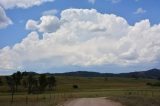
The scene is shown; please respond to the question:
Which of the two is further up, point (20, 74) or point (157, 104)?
point (20, 74)

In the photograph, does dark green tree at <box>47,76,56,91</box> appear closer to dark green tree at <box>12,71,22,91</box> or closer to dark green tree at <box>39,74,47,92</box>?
dark green tree at <box>39,74,47,92</box>

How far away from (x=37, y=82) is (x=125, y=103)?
112088mm

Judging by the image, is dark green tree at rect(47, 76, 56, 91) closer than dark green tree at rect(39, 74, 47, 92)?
No

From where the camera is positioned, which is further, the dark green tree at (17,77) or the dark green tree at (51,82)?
the dark green tree at (51,82)

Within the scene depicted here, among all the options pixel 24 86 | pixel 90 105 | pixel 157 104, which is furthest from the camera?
pixel 24 86

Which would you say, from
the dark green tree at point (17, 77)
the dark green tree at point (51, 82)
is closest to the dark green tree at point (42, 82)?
the dark green tree at point (51, 82)

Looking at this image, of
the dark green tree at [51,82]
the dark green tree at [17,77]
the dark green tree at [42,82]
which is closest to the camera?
the dark green tree at [42,82]

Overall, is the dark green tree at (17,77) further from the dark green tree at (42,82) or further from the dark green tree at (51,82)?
the dark green tree at (51,82)

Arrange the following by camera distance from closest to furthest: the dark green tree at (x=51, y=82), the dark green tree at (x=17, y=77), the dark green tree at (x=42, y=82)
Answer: the dark green tree at (x=42, y=82) < the dark green tree at (x=17, y=77) < the dark green tree at (x=51, y=82)

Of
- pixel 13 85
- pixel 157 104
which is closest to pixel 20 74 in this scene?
pixel 13 85

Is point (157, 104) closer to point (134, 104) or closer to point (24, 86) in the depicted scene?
point (134, 104)

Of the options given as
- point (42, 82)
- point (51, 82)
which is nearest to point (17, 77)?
point (42, 82)

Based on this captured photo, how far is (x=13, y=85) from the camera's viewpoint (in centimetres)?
14588

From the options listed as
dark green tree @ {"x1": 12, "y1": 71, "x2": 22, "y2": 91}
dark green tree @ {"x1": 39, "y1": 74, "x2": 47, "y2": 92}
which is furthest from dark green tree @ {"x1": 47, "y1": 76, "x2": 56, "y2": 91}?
dark green tree @ {"x1": 12, "y1": 71, "x2": 22, "y2": 91}
